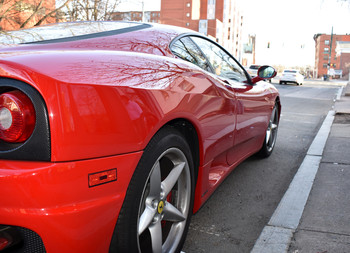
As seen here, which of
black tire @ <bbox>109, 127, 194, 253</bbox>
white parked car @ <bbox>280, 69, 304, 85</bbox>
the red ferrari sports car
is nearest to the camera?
the red ferrari sports car

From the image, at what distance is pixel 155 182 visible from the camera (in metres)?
1.88

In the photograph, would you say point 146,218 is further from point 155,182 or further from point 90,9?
point 90,9

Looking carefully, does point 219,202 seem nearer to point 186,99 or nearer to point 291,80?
point 186,99

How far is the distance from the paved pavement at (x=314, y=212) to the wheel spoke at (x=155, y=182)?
3.02 feet

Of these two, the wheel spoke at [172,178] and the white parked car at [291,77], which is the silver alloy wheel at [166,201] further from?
the white parked car at [291,77]

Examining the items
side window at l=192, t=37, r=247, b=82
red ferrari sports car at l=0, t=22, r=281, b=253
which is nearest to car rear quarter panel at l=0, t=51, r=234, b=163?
red ferrari sports car at l=0, t=22, r=281, b=253

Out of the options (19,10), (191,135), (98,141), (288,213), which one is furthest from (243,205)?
(19,10)

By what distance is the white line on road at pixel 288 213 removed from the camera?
2451 millimetres

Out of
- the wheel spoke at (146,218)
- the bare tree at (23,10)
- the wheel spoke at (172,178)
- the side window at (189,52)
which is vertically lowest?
the wheel spoke at (146,218)

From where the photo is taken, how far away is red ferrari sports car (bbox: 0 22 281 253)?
1404 millimetres

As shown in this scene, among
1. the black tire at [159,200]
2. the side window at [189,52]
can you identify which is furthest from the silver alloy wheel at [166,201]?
the side window at [189,52]

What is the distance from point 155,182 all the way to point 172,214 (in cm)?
33

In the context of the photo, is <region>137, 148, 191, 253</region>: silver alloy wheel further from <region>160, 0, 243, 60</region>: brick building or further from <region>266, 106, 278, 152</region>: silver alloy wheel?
<region>160, 0, 243, 60</region>: brick building

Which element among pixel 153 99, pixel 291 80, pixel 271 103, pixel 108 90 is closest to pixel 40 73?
pixel 108 90
